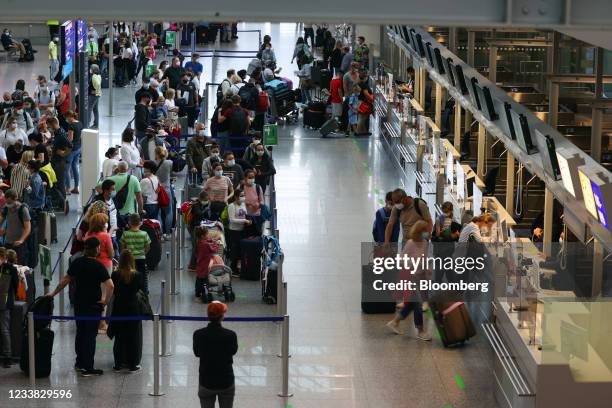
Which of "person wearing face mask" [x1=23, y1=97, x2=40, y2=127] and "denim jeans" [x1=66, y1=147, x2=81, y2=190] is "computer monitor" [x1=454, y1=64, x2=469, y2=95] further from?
"person wearing face mask" [x1=23, y1=97, x2=40, y2=127]

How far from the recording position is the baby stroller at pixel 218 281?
49.5 ft

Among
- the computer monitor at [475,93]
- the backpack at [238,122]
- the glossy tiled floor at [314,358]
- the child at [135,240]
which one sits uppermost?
the computer monitor at [475,93]

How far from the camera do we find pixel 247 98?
25344 millimetres

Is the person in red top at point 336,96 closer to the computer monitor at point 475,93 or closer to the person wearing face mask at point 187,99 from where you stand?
the person wearing face mask at point 187,99

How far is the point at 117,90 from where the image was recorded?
33.5 meters

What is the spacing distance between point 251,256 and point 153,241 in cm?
132

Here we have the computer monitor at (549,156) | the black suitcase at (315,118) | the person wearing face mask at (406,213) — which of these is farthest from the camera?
the black suitcase at (315,118)

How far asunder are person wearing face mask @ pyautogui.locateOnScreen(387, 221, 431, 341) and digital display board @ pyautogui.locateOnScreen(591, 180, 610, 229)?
2.56 meters

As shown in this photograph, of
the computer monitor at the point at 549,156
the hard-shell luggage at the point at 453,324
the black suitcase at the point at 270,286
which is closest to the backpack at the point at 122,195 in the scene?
the black suitcase at the point at 270,286

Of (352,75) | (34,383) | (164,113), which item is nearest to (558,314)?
(34,383)

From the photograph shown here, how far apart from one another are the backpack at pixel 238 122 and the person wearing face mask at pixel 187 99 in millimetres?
3695

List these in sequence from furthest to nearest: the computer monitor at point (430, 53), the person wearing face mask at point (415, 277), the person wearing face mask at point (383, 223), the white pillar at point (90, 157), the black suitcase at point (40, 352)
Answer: the computer monitor at point (430, 53) → the white pillar at point (90, 157) → the person wearing face mask at point (383, 223) → the person wearing face mask at point (415, 277) → the black suitcase at point (40, 352)

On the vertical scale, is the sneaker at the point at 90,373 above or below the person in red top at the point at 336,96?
below

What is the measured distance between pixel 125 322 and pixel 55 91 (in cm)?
1497
